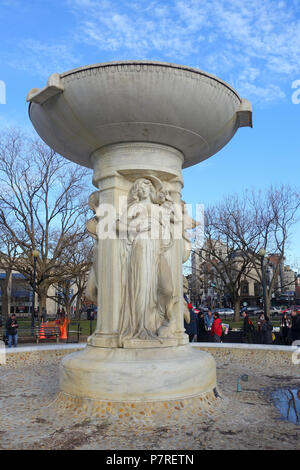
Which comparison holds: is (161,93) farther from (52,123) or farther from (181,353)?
(181,353)

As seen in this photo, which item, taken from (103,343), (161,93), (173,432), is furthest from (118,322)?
(161,93)

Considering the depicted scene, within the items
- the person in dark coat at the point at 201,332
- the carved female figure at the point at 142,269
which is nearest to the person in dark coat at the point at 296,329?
the person in dark coat at the point at 201,332

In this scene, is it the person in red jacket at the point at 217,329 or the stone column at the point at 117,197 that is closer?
the stone column at the point at 117,197

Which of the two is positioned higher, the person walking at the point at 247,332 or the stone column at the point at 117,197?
the stone column at the point at 117,197

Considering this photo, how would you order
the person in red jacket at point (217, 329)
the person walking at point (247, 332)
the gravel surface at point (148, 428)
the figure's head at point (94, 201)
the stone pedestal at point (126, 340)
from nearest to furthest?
the gravel surface at point (148, 428), the stone pedestal at point (126, 340), the figure's head at point (94, 201), the person in red jacket at point (217, 329), the person walking at point (247, 332)

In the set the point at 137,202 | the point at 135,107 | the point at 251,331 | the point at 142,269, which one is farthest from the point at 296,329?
the point at 135,107

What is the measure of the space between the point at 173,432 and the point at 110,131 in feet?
12.2

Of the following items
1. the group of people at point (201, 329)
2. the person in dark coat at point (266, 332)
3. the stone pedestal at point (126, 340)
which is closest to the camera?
the stone pedestal at point (126, 340)

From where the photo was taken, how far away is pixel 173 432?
404 centimetres

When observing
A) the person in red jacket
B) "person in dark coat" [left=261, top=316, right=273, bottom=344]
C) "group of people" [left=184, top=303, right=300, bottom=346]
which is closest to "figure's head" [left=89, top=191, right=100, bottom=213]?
"group of people" [left=184, top=303, right=300, bottom=346]

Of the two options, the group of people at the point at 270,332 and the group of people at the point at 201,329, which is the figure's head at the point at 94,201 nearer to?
the group of people at the point at 201,329

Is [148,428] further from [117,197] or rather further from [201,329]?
[201,329]

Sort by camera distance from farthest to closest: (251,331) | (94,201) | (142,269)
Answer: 1. (251,331)
2. (94,201)
3. (142,269)

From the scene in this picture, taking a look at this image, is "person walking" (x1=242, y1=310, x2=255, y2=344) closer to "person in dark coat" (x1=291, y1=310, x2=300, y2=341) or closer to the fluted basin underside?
"person in dark coat" (x1=291, y1=310, x2=300, y2=341)
